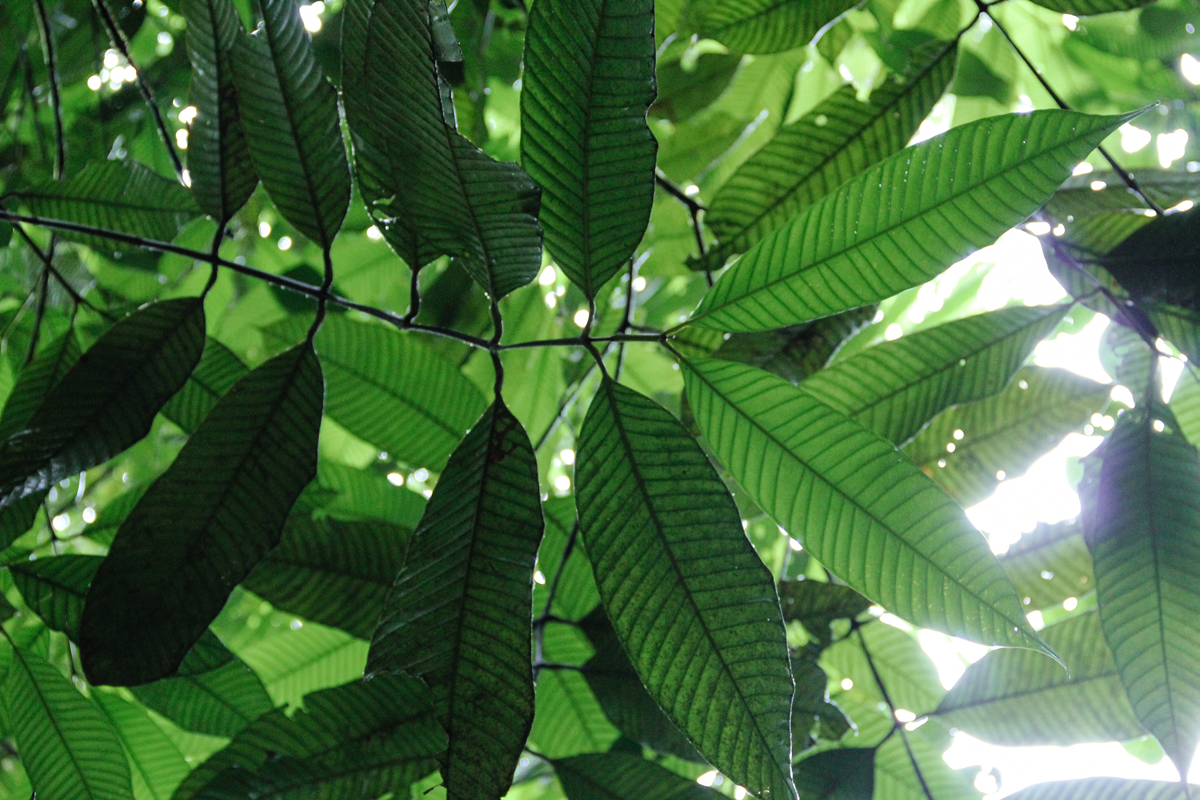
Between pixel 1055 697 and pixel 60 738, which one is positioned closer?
pixel 60 738

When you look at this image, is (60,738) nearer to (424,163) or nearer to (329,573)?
(329,573)

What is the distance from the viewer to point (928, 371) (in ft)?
3.17

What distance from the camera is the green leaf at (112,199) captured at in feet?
3.17

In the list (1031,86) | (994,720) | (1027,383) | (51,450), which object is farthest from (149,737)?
(1031,86)

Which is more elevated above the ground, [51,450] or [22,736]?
[51,450]

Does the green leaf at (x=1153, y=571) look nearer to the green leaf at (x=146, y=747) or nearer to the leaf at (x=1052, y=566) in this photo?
the leaf at (x=1052, y=566)

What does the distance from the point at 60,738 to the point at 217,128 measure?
61 cm

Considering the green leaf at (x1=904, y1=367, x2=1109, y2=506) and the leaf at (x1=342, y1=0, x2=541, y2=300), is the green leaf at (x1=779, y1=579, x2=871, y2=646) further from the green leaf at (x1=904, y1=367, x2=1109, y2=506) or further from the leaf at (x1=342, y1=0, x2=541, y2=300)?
the leaf at (x1=342, y1=0, x2=541, y2=300)

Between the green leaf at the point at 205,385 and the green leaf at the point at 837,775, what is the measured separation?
0.75 meters

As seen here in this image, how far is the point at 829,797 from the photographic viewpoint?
0.93 m

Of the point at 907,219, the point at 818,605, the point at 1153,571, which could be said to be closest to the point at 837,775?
the point at 818,605

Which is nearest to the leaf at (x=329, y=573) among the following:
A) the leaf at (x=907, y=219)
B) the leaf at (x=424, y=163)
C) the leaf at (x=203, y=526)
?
the leaf at (x=203, y=526)

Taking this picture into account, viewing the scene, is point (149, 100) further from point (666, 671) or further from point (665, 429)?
point (666, 671)

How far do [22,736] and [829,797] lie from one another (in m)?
0.81
